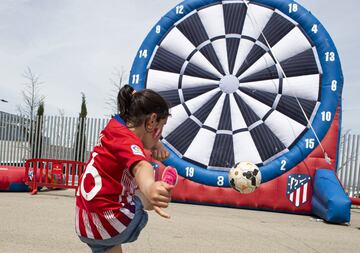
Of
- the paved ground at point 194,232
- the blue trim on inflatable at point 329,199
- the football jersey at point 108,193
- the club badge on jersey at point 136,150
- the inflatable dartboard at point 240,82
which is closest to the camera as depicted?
the club badge on jersey at point 136,150

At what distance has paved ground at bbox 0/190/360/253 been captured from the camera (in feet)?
14.5

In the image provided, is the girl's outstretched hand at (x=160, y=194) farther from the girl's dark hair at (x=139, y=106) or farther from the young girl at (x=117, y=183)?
the girl's dark hair at (x=139, y=106)

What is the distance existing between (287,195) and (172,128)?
2.74 metres

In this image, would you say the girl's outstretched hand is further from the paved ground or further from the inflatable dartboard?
the inflatable dartboard

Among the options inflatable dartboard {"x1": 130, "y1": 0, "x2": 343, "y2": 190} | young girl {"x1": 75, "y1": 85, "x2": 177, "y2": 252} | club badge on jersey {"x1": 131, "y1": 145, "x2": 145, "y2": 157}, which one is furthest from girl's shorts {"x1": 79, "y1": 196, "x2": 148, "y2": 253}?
inflatable dartboard {"x1": 130, "y1": 0, "x2": 343, "y2": 190}

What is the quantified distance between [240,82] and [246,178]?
3635mm

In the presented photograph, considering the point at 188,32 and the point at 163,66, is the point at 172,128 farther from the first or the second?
the point at 188,32

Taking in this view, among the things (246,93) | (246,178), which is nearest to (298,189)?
(246,93)

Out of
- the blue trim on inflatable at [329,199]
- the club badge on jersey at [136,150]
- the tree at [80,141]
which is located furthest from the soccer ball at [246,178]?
the tree at [80,141]

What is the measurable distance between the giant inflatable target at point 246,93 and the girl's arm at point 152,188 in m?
6.78

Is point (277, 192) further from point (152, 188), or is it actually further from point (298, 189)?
point (152, 188)

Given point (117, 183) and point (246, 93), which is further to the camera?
point (246, 93)

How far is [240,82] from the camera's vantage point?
28.5ft

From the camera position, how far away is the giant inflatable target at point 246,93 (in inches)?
316
